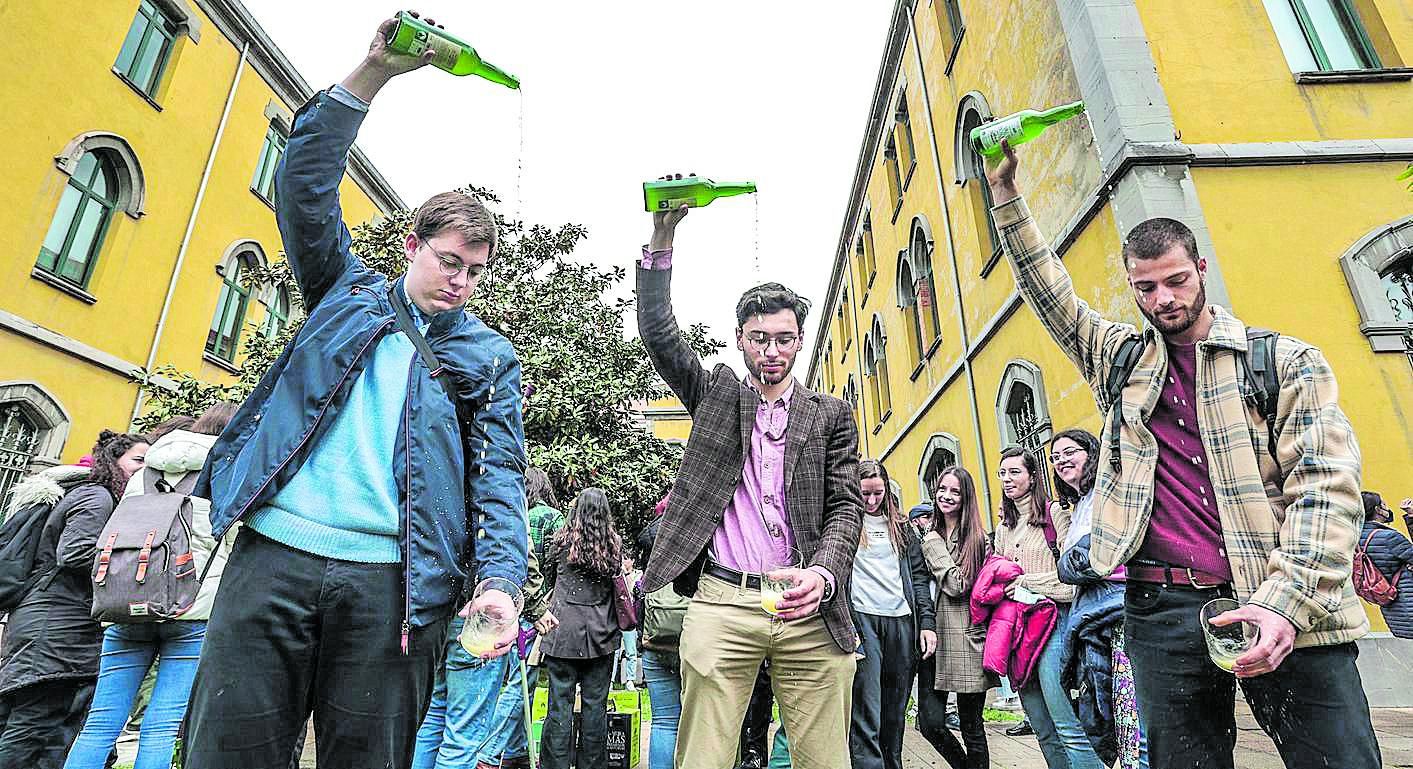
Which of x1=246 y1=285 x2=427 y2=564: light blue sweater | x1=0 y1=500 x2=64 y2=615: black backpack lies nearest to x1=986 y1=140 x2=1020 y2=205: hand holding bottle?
x1=246 y1=285 x2=427 y2=564: light blue sweater

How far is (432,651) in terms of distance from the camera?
5.41 feet

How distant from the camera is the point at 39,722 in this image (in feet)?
11.0

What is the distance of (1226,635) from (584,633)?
3.71m

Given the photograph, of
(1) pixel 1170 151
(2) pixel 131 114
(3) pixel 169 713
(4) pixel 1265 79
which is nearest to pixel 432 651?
(3) pixel 169 713

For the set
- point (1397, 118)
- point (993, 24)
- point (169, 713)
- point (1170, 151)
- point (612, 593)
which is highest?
point (993, 24)

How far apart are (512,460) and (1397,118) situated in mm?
10225

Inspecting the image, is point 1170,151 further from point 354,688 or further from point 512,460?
point 354,688

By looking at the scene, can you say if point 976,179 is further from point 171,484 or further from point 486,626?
point 486,626

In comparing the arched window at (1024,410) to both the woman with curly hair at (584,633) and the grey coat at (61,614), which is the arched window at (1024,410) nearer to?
the woman with curly hair at (584,633)

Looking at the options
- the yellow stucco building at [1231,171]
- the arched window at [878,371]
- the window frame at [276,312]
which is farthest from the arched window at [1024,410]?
the window frame at [276,312]

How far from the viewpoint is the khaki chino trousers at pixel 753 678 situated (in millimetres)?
2207

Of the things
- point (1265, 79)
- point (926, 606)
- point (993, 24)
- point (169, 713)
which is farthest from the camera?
point (993, 24)

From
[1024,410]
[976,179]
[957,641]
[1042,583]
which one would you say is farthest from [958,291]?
[957,641]

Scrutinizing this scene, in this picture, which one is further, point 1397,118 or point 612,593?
point 1397,118
